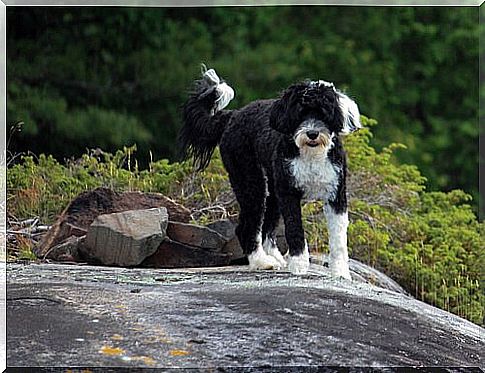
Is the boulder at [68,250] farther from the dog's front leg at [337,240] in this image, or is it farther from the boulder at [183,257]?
the dog's front leg at [337,240]

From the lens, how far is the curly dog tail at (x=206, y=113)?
Answer: 626cm

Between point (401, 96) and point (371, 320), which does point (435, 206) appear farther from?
point (371, 320)

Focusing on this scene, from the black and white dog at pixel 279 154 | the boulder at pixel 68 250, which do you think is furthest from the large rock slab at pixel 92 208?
the black and white dog at pixel 279 154

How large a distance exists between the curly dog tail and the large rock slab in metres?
0.71

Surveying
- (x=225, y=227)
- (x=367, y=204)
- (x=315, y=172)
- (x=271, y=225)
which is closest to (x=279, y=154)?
(x=315, y=172)

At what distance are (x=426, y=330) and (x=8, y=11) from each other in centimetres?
276

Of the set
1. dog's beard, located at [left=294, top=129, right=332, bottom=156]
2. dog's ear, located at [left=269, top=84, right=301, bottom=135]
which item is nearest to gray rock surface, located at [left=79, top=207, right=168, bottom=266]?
dog's ear, located at [left=269, top=84, right=301, bottom=135]

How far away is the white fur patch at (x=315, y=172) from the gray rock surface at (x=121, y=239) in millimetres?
1314

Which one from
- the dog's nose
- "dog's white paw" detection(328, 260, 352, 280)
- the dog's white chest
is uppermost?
the dog's nose

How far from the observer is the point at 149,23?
7.97 meters

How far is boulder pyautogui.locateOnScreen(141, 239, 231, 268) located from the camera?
6641 millimetres

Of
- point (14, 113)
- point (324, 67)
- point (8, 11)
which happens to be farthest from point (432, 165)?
point (8, 11)

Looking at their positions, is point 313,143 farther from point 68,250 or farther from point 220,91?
point 68,250

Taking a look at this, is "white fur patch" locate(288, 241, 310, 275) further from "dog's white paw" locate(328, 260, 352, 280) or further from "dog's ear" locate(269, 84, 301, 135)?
"dog's ear" locate(269, 84, 301, 135)
